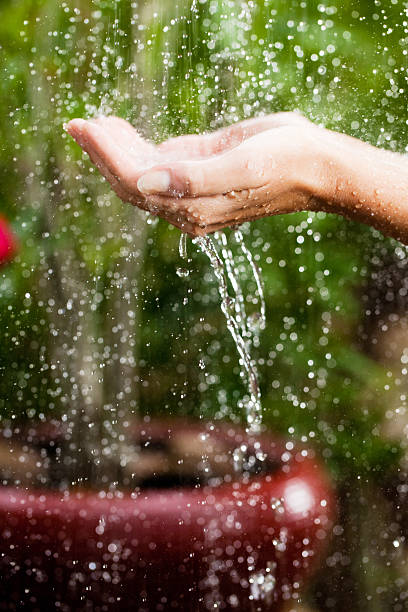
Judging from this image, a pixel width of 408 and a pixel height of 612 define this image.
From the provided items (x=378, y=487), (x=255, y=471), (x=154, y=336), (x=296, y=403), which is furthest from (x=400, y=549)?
(x=154, y=336)

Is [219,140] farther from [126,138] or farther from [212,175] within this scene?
[212,175]

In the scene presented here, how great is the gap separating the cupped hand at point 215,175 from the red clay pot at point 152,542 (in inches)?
14.9

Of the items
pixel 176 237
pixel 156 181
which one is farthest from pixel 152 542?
pixel 176 237

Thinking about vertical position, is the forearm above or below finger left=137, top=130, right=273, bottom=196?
above

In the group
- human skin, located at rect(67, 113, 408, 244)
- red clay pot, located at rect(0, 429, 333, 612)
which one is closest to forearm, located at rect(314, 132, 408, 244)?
human skin, located at rect(67, 113, 408, 244)

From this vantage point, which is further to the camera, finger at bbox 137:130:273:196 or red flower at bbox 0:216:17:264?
red flower at bbox 0:216:17:264

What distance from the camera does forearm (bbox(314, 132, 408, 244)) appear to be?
676 mm

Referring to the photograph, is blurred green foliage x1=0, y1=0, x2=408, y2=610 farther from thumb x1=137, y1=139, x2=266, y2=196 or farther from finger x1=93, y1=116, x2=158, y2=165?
thumb x1=137, y1=139, x2=266, y2=196

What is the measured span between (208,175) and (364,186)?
18 cm

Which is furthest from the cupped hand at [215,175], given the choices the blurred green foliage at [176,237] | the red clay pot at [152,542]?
the blurred green foliage at [176,237]

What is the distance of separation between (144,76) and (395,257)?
2.24 feet

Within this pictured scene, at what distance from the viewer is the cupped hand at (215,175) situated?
59 centimetres

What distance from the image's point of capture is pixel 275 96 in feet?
4.49

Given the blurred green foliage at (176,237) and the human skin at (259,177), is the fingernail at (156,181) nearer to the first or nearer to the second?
the human skin at (259,177)
